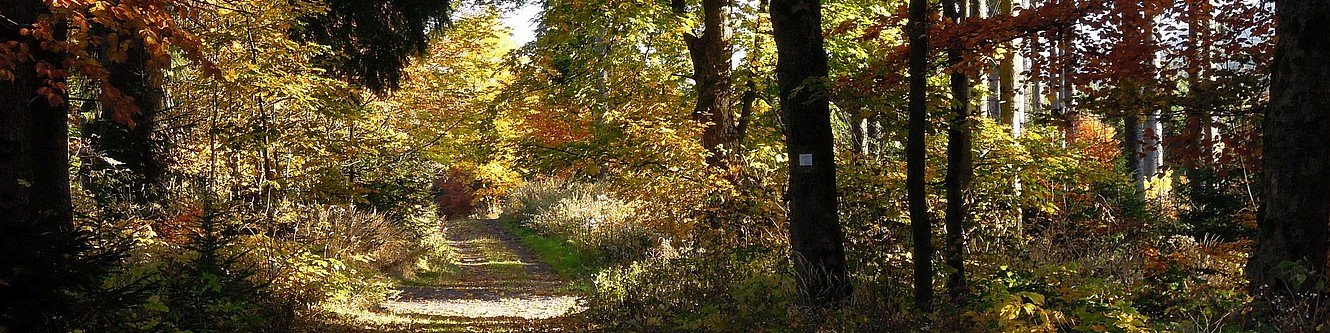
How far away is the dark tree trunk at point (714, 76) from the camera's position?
40.7 ft

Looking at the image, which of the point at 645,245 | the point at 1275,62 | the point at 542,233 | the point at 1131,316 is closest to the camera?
the point at 1131,316

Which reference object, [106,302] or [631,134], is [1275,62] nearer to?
[631,134]

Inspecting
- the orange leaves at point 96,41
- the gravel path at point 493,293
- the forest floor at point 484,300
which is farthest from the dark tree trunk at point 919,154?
the gravel path at point 493,293

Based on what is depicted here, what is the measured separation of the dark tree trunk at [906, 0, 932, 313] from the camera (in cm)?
707

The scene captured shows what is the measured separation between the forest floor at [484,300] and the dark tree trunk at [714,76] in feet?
9.97

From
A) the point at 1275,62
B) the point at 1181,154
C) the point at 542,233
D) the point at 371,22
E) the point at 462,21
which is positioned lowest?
the point at 542,233

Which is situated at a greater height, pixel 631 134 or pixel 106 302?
pixel 631 134

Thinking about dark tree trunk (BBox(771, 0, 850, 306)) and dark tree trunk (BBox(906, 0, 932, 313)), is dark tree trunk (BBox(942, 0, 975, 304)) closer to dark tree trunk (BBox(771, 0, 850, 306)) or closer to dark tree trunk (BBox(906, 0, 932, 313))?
dark tree trunk (BBox(906, 0, 932, 313))

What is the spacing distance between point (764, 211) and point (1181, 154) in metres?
4.05

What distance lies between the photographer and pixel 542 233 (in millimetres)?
24219

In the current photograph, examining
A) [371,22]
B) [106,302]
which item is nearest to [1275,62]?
[106,302]

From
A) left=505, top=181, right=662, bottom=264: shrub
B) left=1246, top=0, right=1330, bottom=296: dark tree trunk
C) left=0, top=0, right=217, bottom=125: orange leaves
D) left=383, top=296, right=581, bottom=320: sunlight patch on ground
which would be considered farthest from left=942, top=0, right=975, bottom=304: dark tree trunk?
left=0, top=0, right=217, bottom=125: orange leaves

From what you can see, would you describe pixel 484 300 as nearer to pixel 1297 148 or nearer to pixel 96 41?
pixel 96 41

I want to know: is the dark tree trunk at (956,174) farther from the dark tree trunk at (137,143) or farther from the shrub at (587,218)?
the dark tree trunk at (137,143)
